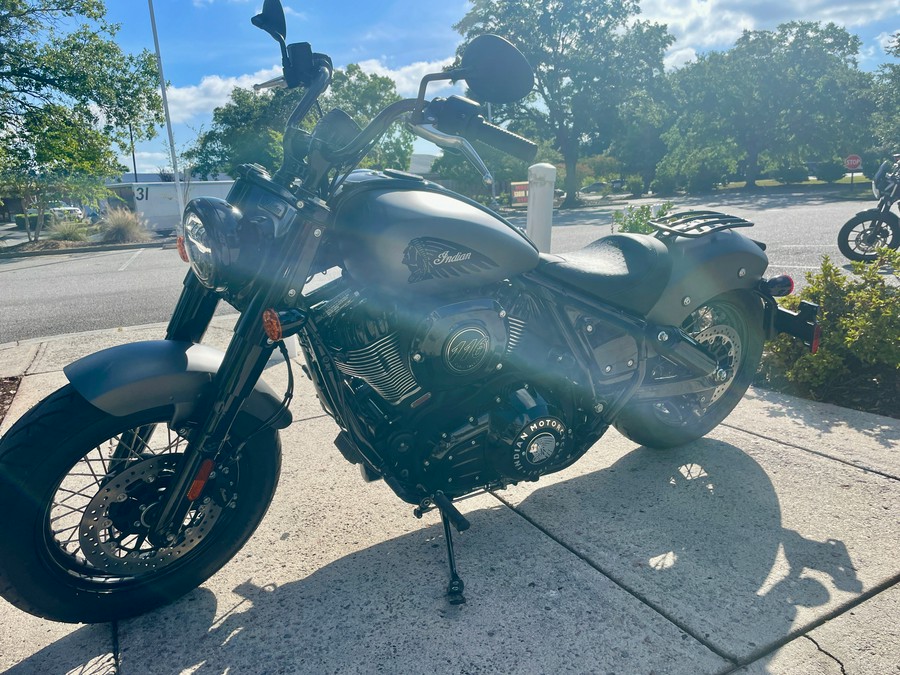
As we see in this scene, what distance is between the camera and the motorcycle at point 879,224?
8.24m

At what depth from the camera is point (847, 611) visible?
6.79 ft

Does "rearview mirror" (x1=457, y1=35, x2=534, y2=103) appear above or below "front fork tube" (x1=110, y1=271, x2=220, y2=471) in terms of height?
above

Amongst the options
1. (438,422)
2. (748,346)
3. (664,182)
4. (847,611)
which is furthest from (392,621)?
(664,182)

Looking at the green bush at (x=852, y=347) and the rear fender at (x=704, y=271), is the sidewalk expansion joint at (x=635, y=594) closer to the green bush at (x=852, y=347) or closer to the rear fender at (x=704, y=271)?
the rear fender at (x=704, y=271)

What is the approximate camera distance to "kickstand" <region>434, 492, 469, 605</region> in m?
2.18

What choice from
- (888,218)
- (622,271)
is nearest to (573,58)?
(888,218)

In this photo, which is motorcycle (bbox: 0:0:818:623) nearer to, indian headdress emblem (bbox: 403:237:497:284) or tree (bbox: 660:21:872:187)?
indian headdress emblem (bbox: 403:237:497:284)

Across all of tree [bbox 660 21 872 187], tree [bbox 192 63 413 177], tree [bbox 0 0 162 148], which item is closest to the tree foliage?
tree [bbox 0 0 162 148]

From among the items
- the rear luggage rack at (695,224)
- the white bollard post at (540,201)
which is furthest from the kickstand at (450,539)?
the white bollard post at (540,201)

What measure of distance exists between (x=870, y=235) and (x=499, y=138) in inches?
328

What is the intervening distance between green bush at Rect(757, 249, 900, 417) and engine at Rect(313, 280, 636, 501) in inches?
85.8

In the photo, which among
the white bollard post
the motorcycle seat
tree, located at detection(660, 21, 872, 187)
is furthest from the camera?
tree, located at detection(660, 21, 872, 187)

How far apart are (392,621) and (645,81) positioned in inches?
1304

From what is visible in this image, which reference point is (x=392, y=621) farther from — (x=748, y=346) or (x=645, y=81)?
(x=645, y=81)
